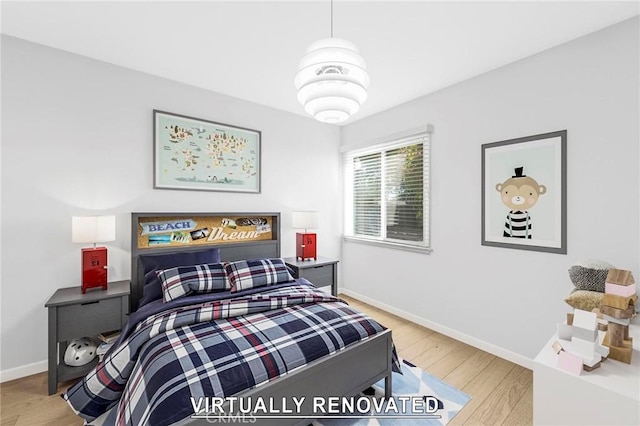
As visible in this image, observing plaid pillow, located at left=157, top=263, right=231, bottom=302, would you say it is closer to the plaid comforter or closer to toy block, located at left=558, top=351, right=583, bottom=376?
the plaid comforter

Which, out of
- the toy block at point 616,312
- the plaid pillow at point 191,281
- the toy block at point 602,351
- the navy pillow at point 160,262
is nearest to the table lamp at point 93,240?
the navy pillow at point 160,262

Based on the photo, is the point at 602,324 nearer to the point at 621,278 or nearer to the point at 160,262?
the point at 621,278

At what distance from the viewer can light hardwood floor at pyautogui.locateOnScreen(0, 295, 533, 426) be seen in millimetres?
1827

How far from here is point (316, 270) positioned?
337cm

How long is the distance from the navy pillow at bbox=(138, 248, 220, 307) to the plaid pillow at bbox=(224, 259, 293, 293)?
14.7 inches

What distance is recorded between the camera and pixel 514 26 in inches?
79.0

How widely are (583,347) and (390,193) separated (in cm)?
261

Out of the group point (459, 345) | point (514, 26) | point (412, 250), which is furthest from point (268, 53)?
point (459, 345)

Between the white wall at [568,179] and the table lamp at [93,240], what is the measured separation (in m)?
2.88

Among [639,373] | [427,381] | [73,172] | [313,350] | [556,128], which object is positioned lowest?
[427,381]

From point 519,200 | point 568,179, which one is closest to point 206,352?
point 519,200

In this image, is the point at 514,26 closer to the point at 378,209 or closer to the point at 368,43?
the point at 368,43

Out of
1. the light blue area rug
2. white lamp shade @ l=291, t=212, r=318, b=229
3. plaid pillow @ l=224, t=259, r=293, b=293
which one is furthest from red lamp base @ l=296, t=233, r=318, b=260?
the light blue area rug

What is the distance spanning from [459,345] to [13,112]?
4.31m
